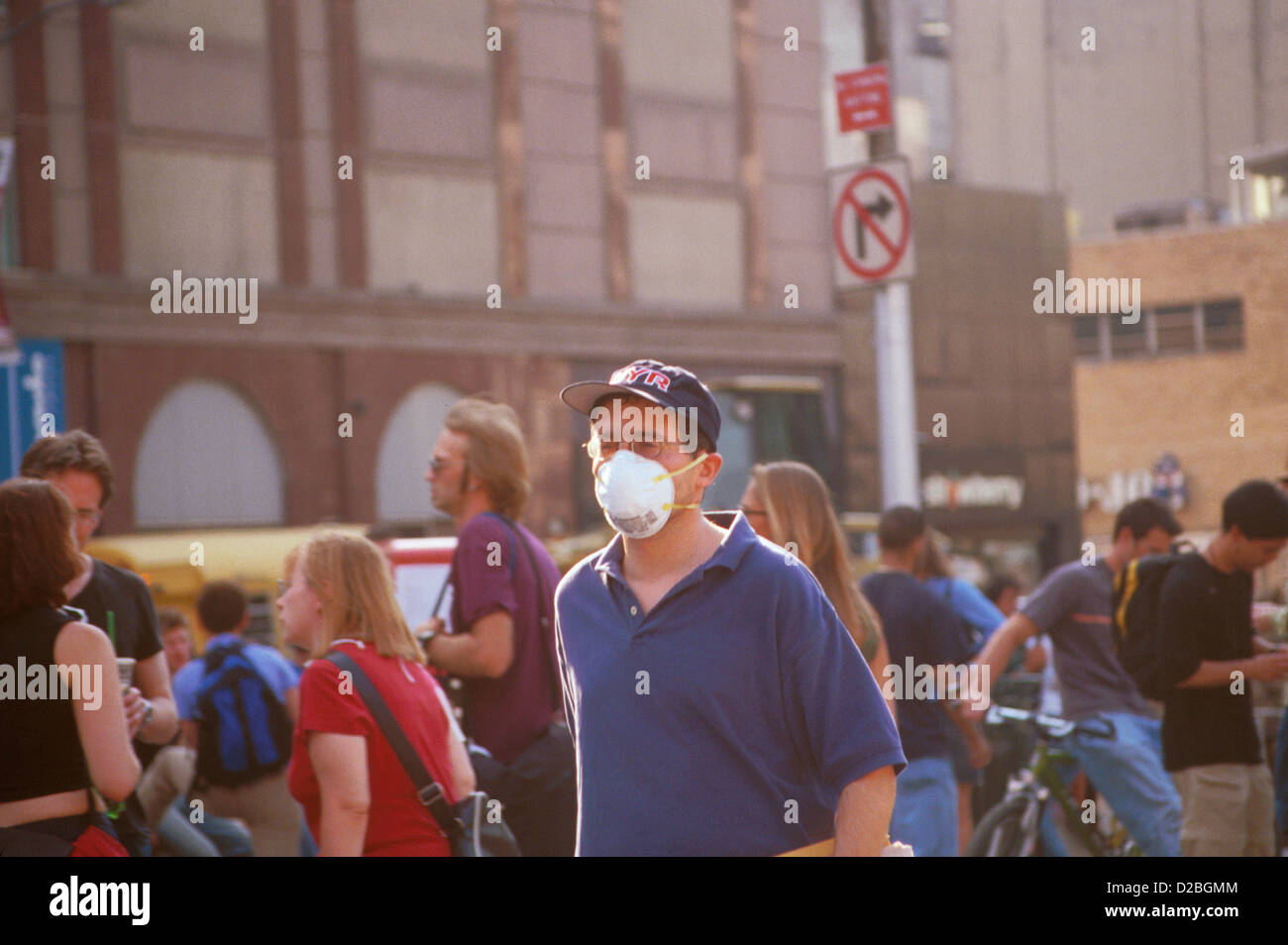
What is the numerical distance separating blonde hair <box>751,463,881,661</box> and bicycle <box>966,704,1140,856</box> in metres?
2.51

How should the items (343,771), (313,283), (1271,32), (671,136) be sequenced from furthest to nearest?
(1271,32), (671,136), (313,283), (343,771)

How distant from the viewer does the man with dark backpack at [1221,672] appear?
6613mm

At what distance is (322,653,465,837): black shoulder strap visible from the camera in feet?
15.7

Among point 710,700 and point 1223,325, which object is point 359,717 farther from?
point 1223,325

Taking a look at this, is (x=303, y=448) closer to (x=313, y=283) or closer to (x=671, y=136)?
(x=313, y=283)

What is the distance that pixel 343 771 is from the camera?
4.70 metres

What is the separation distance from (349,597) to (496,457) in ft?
3.66

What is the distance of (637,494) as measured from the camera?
11.8ft

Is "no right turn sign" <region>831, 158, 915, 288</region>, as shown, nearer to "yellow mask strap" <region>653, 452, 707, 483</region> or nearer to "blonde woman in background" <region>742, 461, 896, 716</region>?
"blonde woman in background" <region>742, 461, 896, 716</region>

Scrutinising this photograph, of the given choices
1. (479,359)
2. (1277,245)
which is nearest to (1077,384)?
(1277,245)

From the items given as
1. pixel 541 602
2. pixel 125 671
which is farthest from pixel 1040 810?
pixel 125 671

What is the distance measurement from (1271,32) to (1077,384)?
1244 centimetres

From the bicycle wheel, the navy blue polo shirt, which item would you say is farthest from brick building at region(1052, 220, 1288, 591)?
the navy blue polo shirt

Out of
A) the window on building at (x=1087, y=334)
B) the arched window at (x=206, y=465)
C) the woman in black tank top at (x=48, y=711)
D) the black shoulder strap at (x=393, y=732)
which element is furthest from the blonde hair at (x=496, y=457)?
the window on building at (x=1087, y=334)
